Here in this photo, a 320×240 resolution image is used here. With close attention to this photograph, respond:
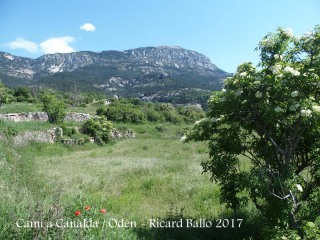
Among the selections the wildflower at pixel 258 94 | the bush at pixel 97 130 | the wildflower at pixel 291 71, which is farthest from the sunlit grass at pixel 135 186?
the bush at pixel 97 130

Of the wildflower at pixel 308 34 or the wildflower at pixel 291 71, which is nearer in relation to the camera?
the wildflower at pixel 291 71

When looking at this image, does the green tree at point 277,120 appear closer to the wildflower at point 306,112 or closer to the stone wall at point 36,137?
the wildflower at point 306,112

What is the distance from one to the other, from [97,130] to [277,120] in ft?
95.6

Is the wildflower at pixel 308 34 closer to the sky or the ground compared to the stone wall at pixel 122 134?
closer to the sky

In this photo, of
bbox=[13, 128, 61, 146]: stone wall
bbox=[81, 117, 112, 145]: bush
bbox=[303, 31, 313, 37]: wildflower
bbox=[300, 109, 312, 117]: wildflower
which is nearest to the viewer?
bbox=[300, 109, 312, 117]: wildflower

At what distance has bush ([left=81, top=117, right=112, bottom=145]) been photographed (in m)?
33.8

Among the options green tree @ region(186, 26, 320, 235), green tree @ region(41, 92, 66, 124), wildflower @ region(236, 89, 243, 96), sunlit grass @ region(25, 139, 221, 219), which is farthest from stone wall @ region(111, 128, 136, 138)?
wildflower @ region(236, 89, 243, 96)

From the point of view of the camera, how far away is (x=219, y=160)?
7.54 metres

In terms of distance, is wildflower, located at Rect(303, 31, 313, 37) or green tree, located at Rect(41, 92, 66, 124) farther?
green tree, located at Rect(41, 92, 66, 124)

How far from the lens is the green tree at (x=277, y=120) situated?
6125 millimetres

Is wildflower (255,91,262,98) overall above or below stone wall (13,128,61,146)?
above

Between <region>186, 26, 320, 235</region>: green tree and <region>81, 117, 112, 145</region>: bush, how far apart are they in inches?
1062

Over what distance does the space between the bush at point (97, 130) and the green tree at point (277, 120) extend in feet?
88.5

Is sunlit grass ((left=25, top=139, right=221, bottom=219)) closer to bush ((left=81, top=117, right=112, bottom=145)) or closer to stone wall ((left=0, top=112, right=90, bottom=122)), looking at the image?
bush ((left=81, top=117, right=112, bottom=145))
